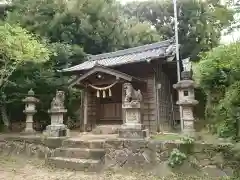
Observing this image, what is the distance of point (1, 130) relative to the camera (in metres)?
13.7

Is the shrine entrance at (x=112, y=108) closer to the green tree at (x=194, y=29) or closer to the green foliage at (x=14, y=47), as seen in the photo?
the green foliage at (x=14, y=47)

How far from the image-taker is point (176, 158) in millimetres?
7406

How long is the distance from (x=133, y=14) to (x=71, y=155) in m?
26.2

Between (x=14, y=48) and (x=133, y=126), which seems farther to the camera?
(x=14, y=48)

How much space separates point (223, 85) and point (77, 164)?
687 centimetres

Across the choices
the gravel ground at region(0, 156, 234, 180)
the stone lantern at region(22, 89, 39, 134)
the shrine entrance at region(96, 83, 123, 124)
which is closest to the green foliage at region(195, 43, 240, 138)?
the gravel ground at region(0, 156, 234, 180)

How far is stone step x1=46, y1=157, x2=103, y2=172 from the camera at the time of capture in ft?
26.7

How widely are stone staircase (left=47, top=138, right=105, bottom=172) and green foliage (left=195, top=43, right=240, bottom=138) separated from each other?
14.4ft

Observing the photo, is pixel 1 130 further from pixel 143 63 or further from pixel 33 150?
pixel 143 63

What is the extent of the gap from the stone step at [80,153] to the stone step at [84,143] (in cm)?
32

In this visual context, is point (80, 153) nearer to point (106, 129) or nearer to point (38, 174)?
point (38, 174)

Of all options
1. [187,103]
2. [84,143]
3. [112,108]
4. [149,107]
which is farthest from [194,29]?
[84,143]

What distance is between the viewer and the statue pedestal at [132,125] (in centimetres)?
881

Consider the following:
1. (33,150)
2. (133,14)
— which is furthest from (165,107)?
(133,14)
